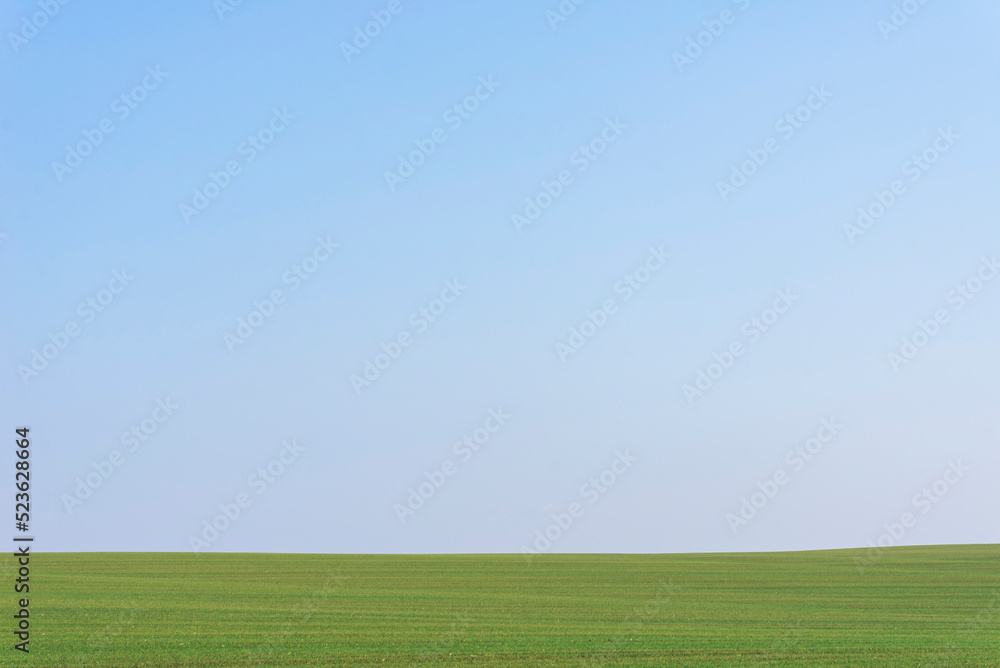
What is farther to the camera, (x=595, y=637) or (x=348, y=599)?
(x=348, y=599)

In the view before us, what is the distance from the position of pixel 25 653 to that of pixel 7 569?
46140 millimetres

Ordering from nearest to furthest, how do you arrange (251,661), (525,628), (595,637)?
(251,661) < (595,637) < (525,628)

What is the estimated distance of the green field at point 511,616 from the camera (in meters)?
28.8

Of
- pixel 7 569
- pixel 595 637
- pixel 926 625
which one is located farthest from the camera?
pixel 7 569

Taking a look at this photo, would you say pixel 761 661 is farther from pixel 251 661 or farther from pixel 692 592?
pixel 692 592

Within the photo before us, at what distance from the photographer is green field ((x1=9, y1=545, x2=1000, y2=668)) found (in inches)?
1132

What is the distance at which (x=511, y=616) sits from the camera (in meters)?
39.0

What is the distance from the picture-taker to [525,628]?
115 ft

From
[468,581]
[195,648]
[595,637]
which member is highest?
[595,637]

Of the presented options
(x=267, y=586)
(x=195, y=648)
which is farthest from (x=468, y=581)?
(x=195, y=648)

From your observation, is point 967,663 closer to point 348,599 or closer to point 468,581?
point 348,599

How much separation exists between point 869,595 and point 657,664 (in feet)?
95.9

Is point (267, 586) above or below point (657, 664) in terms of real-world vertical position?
below

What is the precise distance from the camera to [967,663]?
94.9ft
